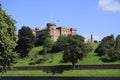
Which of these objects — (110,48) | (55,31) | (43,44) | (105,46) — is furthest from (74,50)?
(55,31)

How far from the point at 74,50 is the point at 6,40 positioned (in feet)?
158

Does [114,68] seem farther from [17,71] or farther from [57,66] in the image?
[17,71]

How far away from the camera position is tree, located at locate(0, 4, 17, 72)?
178 feet

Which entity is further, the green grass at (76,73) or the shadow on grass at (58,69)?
the shadow on grass at (58,69)

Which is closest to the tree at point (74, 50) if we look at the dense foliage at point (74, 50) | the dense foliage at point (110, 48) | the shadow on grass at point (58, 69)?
the dense foliage at point (74, 50)

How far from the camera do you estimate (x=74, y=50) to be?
101875mm

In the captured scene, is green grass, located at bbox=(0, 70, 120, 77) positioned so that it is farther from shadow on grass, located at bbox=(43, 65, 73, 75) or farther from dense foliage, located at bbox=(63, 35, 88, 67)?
dense foliage, located at bbox=(63, 35, 88, 67)

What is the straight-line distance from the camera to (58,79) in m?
82.2

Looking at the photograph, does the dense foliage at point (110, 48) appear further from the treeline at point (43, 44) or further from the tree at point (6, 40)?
the tree at point (6, 40)

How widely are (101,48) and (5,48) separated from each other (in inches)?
2560

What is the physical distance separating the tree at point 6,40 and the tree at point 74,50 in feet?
141

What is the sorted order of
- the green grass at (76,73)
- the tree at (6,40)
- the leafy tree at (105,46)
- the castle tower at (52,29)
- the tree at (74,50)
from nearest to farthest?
the tree at (6,40)
the green grass at (76,73)
the tree at (74,50)
the leafy tree at (105,46)
the castle tower at (52,29)

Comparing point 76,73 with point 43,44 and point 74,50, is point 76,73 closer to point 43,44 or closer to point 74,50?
point 74,50

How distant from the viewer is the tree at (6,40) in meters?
54.2
